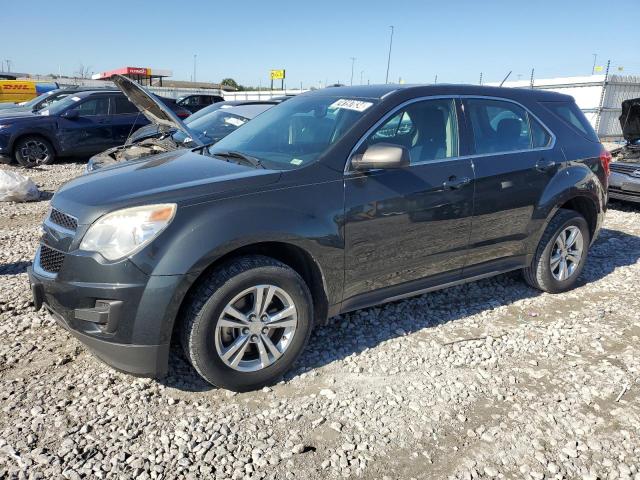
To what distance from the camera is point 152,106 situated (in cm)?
606

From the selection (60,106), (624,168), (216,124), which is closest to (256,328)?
(216,124)

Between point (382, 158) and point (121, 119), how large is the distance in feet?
33.6

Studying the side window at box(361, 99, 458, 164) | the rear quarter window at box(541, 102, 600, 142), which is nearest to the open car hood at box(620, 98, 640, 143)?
the rear quarter window at box(541, 102, 600, 142)

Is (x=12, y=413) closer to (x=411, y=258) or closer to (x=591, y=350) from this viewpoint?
(x=411, y=258)

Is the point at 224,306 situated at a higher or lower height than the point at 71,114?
lower

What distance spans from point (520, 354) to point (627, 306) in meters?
1.60

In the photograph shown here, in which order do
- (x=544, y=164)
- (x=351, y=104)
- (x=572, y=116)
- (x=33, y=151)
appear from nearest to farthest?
(x=351, y=104), (x=544, y=164), (x=572, y=116), (x=33, y=151)

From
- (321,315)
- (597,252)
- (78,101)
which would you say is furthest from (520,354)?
(78,101)

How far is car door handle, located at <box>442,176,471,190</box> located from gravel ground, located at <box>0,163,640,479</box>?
43.5 inches

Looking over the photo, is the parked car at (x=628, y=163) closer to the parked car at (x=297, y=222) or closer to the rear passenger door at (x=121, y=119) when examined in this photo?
the parked car at (x=297, y=222)

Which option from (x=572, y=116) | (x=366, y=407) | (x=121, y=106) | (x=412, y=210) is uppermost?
(x=572, y=116)

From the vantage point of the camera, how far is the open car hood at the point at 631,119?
8133 millimetres

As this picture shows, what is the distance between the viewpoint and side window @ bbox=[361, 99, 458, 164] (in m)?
3.50

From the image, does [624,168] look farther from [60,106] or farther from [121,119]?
[60,106]
